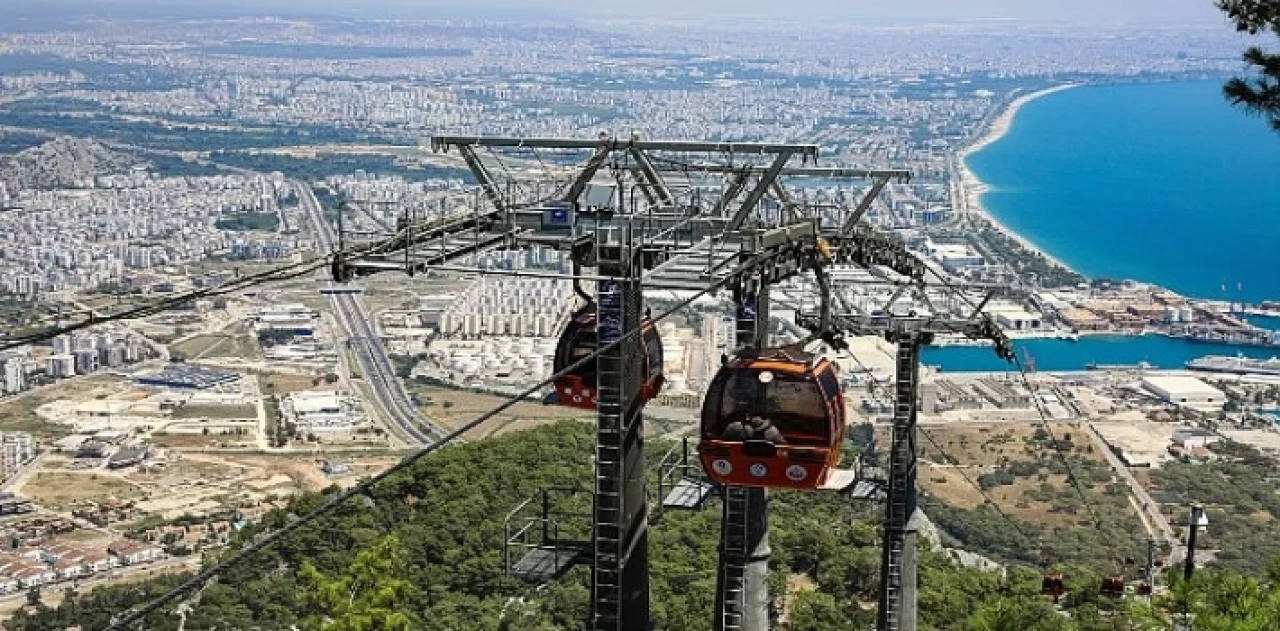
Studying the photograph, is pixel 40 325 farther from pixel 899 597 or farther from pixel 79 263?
pixel 899 597

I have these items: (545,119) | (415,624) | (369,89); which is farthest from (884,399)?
(369,89)

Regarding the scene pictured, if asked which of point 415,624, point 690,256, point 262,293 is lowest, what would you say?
point 262,293

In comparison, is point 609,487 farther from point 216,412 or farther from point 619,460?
point 216,412

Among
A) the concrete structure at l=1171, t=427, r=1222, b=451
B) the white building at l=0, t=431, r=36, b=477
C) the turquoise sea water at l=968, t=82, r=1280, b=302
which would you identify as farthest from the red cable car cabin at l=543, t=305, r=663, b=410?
the turquoise sea water at l=968, t=82, r=1280, b=302

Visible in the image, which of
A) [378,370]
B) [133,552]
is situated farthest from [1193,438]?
[378,370]

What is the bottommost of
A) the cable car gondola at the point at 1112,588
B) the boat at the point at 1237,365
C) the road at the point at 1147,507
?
the boat at the point at 1237,365

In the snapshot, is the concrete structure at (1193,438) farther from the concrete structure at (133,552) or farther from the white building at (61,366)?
the white building at (61,366)

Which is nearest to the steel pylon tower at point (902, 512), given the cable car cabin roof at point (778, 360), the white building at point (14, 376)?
the cable car cabin roof at point (778, 360)
